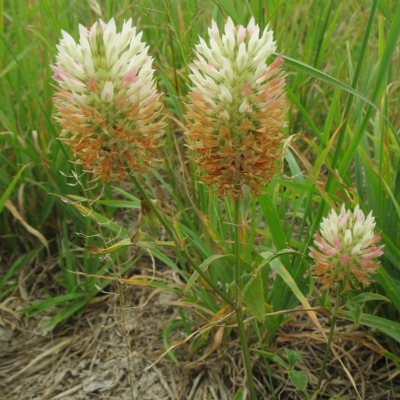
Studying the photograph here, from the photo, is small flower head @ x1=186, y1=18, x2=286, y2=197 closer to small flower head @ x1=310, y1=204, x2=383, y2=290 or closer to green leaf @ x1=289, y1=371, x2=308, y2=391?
small flower head @ x1=310, y1=204, x2=383, y2=290

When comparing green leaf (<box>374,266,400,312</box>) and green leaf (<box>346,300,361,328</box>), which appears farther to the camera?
green leaf (<box>374,266,400,312</box>)

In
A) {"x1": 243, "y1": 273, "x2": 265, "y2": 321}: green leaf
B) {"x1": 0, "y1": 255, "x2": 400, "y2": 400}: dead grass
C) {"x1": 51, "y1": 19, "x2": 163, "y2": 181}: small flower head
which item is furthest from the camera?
{"x1": 0, "y1": 255, "x2": 400, "y2": 400}: dead grass

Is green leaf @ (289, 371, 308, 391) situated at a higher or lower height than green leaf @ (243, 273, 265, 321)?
lower

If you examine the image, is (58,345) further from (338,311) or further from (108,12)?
(108,12)

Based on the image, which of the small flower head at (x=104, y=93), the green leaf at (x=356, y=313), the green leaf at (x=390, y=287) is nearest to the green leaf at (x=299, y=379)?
the green leaf at (x=356, y=313)

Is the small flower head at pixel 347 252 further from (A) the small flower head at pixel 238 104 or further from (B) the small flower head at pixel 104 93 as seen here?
(B) the small flower head at pixel 104 93

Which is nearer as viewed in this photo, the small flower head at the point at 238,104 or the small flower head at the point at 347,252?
the small flower head at the point at 238,104

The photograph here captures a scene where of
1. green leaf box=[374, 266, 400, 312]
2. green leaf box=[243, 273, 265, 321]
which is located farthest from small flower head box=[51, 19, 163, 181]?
green leaf box=[374, 266, 400, 312]

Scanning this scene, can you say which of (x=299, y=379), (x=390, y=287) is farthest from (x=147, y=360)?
(x=390, y=287)
